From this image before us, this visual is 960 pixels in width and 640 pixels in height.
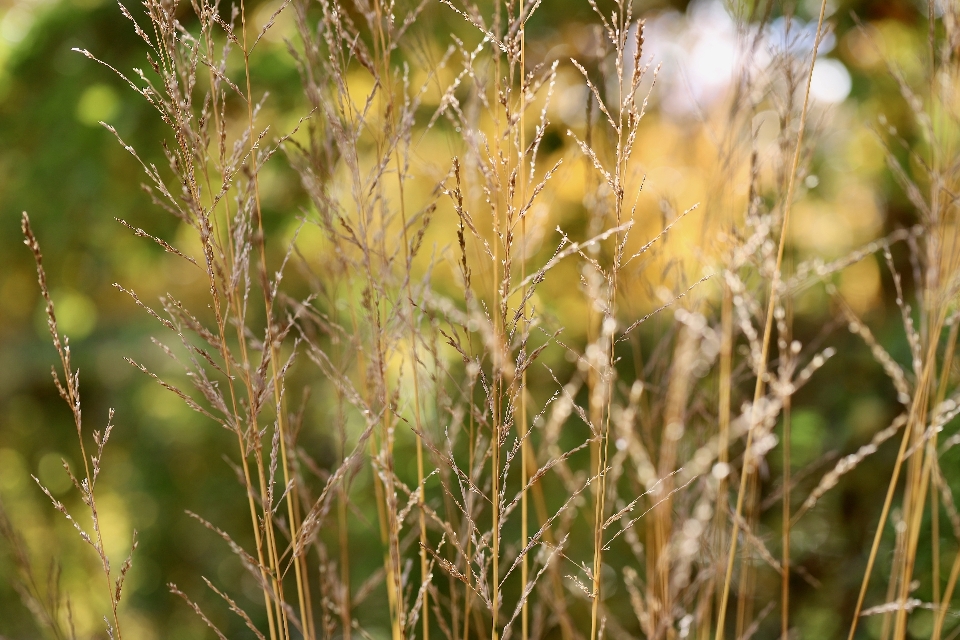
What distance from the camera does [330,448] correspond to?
113 inches

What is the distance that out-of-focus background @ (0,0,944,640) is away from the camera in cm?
244

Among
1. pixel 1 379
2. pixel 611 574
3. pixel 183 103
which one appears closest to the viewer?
pixel 183 103

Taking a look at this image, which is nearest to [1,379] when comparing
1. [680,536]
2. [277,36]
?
[277,36]

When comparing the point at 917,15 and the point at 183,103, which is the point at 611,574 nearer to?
the point at 183,103

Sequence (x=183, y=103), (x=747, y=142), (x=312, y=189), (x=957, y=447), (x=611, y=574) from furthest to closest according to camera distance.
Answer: (x=611, y=574) < (x=957, y=447) < (x=747, y=142) < (x=312, y=189) < (x=183, y=103)

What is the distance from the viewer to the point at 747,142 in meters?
1.17

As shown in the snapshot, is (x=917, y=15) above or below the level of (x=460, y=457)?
above

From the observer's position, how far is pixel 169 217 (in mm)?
2875

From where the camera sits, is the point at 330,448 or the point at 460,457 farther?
the point at 330,448

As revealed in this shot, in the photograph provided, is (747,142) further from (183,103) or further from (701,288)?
(183,103)

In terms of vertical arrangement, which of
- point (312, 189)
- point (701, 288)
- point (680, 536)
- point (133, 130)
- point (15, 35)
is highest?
point (15, 35)

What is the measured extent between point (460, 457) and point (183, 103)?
4.63ft

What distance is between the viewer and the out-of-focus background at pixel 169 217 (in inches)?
96.0

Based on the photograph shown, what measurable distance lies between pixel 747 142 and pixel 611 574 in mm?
1506
